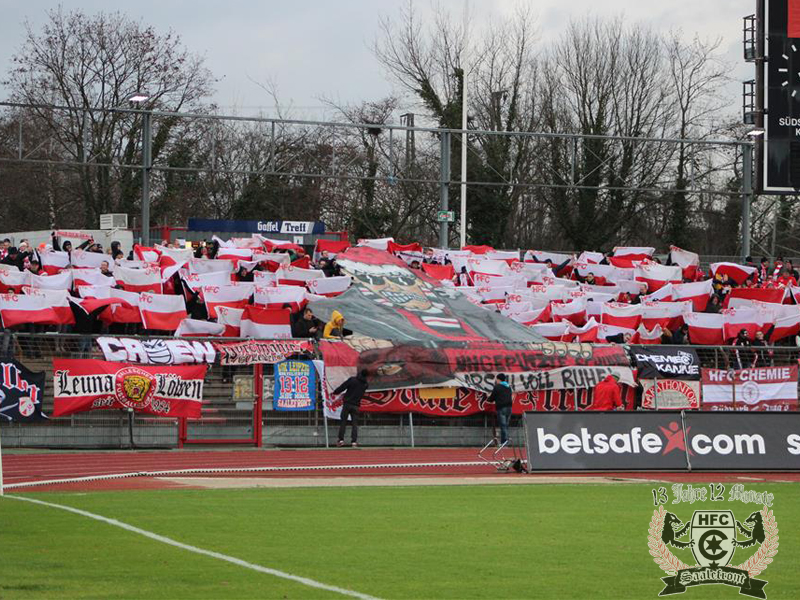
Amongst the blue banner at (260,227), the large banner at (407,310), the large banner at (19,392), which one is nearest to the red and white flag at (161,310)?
the large banner at (407,310)

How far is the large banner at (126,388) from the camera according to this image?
25031 mm

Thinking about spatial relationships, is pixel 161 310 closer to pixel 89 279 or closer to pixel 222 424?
pixel 89 279

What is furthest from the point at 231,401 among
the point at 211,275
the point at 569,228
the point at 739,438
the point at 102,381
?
the point at 569,228

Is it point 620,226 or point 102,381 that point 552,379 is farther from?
point 620,226

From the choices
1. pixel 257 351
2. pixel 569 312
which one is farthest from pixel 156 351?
pixel 569 312

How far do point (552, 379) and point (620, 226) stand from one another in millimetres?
43234

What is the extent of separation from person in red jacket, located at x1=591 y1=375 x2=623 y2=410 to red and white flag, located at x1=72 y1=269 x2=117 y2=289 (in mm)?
11764

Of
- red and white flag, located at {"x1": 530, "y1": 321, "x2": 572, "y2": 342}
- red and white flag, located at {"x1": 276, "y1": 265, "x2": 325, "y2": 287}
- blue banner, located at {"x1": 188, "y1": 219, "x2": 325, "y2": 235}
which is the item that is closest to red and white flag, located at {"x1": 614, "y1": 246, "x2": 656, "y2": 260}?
red and white flag, located at {"x1": 530, "y1": 321, "x2": 572, "y2": 342}

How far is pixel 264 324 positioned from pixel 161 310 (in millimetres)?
2424

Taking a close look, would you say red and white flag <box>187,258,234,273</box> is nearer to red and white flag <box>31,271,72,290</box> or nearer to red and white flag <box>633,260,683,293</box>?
red and white flag <box>31,271,72,290</box>

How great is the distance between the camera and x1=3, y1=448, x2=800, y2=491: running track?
20094 mm

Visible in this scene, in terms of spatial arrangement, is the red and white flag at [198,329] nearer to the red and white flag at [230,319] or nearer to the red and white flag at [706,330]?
the red and white flag at [230,319]

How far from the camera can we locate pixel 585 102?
73.1 m

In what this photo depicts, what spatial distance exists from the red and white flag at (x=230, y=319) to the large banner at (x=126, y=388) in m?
3.75
